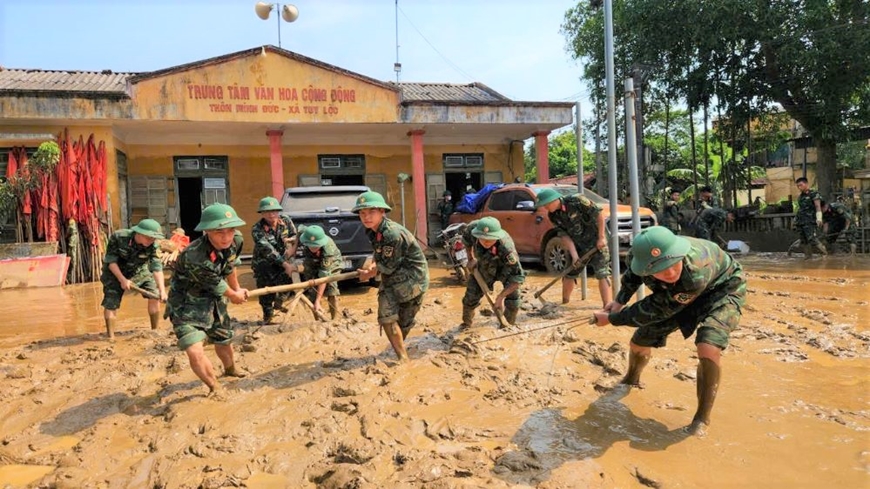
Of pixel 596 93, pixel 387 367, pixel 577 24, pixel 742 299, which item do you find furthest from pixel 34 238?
pixel 577 24

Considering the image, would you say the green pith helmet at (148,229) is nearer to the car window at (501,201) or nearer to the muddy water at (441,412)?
the muddy water at (441,412)

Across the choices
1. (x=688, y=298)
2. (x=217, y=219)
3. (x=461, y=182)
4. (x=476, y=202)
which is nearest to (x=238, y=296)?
(x=217, y=219)

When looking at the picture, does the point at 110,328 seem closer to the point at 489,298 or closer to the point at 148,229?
the point at 148,229

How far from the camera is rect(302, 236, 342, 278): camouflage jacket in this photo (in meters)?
6.37

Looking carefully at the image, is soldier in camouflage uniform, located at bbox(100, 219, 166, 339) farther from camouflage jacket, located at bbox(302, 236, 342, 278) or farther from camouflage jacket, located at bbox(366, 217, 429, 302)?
camouflage jacket, located at bbox(366, 217, 429, 302)

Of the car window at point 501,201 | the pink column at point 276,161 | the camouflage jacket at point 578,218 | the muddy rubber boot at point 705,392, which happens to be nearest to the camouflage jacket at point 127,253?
the camouflage jacket at point 578,218

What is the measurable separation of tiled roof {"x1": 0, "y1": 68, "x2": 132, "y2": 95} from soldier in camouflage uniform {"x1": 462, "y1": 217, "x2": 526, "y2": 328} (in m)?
9.04

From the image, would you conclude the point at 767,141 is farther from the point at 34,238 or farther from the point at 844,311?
the point at 34,238

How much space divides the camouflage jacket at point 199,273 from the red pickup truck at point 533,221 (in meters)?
5.31

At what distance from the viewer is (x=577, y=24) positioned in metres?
21.5

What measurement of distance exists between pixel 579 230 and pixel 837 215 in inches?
344

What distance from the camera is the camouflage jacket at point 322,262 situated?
20.9 feet

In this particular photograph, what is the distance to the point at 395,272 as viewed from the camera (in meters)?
4.70

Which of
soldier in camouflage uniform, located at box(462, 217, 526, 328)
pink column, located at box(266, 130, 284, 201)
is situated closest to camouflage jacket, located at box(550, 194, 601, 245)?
soldier in camouflage uniform, located at box(462, 217, 526, 328)
